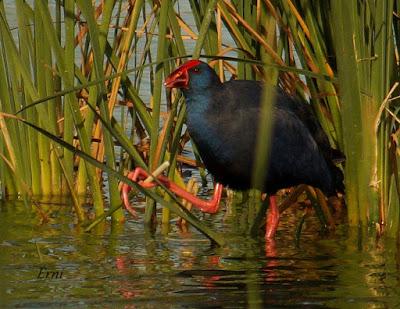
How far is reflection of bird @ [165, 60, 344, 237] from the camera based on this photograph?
17.1 ft

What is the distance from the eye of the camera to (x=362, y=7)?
511cm

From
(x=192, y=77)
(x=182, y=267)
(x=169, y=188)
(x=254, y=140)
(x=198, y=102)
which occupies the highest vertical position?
(x=192, y=77)

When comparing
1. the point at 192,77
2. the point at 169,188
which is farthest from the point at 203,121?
the point at 169,188

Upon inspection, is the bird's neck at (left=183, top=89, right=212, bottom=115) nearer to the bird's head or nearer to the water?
the bird's head

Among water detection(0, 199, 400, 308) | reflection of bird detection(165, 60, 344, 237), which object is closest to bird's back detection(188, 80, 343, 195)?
reflection of bird detection(165, 60, 344, 237)

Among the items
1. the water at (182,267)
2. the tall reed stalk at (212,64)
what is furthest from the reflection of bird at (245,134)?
the water at (182,267)

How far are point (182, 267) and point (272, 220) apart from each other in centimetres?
86

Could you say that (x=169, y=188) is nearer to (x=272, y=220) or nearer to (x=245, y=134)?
(x=245, y=134)

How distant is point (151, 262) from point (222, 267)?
0.30 m

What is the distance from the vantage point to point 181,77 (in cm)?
519

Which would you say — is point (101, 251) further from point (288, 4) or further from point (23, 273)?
point (288, 4)

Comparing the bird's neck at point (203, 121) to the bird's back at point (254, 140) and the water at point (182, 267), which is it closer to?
the bird's back at point (254, 140)

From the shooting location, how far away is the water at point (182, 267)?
13.9 feet

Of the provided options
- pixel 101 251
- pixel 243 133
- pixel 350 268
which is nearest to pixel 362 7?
pixel 243 133
